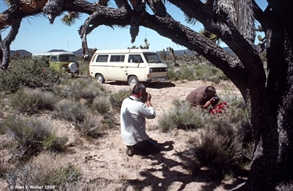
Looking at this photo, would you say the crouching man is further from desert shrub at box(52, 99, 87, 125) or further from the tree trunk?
the tree trunk

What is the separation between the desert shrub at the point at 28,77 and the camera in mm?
8352

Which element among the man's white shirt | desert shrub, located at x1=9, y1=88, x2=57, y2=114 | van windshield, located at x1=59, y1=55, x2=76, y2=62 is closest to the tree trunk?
the man's white shirt

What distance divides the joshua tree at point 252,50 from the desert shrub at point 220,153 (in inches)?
31.3

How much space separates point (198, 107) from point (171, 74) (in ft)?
33.8

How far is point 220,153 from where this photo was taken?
3852 mm

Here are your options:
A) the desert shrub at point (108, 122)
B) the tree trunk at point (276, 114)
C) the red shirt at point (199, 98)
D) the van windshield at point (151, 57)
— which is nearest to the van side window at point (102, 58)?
the van windshield at point (151, 57)

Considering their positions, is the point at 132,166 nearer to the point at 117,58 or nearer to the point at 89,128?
the point at 89,128

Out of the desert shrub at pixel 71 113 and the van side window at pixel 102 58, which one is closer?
the desert shrub at pixel 71 113

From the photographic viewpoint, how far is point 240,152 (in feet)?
13.0

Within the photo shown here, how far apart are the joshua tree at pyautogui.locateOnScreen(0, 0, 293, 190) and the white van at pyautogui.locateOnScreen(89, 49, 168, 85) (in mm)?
9518

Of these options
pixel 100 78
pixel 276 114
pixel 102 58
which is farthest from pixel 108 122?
pixel 102 58

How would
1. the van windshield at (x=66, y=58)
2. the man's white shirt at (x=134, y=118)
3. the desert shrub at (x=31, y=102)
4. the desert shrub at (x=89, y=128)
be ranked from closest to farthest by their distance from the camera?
the man's white shirt at (x=134, y=118)
the desert shrub at (x=89, y=128)
the desert shrub at (x=31, y=102)
the van windshield at (x=66, y=58)

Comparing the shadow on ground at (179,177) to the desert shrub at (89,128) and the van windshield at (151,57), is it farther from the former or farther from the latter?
the van windshield at (151,57)

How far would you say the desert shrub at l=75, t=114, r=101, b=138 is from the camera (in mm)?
5234
